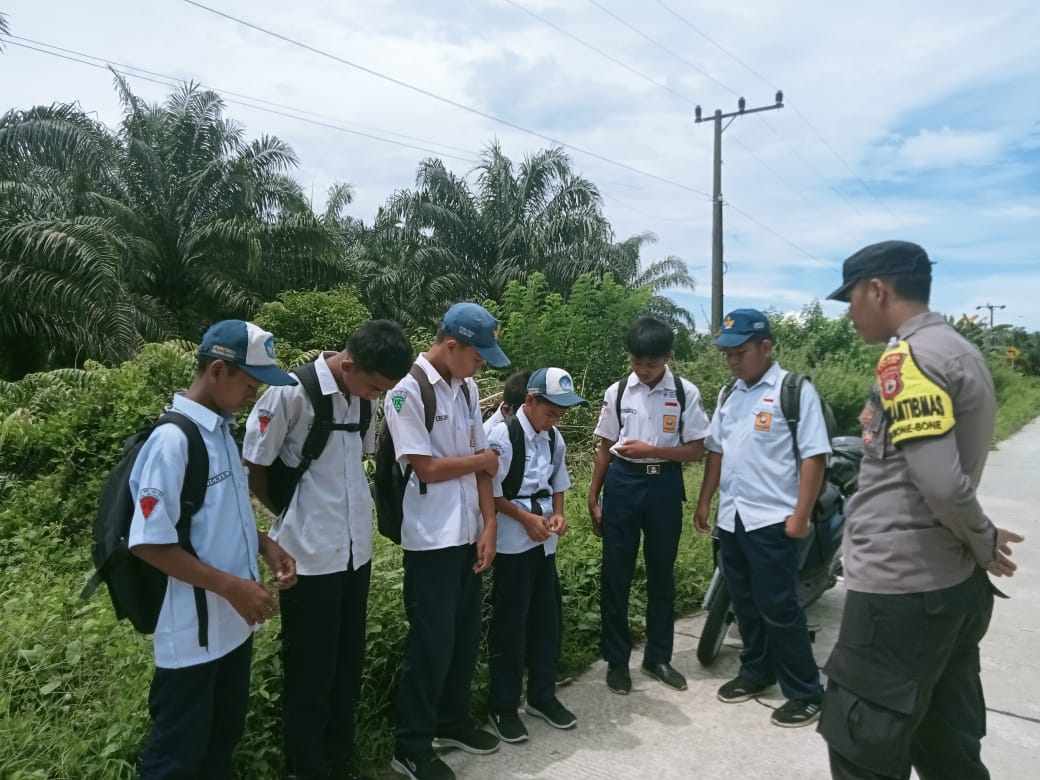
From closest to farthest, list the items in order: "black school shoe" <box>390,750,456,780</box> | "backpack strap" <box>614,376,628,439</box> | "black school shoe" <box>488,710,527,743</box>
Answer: "black school shoe" <box>390,750,456,780</box>
"black school shoe" <box>488,710,527,743</box>
"backpack strap" <box>614,376,628,439</box>

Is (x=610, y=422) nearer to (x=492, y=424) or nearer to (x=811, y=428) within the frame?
(x=492, y=424)

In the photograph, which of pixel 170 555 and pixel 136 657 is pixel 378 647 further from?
pixel 170 555

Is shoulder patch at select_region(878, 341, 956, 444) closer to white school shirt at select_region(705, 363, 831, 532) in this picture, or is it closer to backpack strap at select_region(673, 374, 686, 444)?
white school shirt at select_region(705, 363, 831, 532)

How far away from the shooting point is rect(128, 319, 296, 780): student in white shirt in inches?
76.2

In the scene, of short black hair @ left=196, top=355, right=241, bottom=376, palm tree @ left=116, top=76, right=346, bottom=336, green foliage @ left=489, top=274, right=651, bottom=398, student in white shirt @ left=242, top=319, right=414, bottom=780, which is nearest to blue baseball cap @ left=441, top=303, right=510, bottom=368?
student in white shirt @ left=242, top=319, right=414, bottom=780

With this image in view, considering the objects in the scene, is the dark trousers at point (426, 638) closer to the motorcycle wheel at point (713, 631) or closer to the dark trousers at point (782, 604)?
the dark trousers at point (782, 604)

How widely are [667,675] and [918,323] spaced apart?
2226 mm

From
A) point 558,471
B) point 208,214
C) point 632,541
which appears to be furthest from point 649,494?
point 208,214

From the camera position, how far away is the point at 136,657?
283 centimetres

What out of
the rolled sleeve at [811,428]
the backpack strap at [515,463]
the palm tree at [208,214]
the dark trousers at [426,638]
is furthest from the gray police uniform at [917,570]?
the palm tree at [208,214]

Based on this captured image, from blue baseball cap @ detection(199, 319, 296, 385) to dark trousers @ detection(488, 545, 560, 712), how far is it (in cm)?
140

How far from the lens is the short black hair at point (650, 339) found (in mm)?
3555

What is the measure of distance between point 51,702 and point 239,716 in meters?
0.94

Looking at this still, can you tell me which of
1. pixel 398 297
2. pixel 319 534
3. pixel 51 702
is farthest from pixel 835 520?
pixel 398 297
